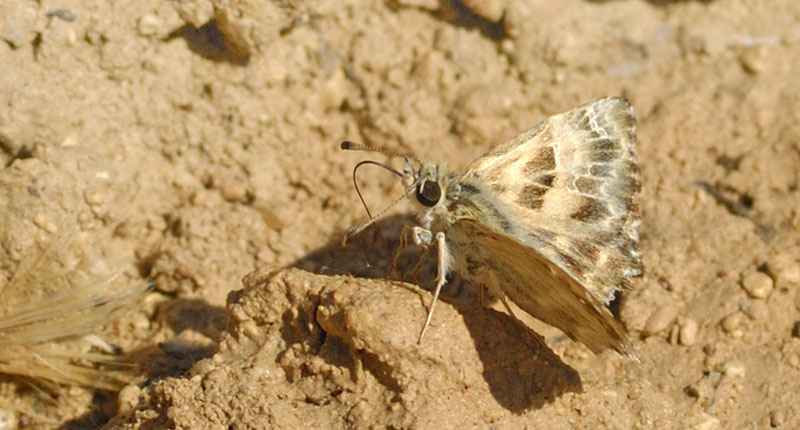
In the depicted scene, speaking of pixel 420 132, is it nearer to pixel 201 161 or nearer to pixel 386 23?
pixel 386 23

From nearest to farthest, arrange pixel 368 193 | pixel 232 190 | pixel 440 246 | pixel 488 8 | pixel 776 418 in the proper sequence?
pixel 776 418 < pixel 440 246 < pixel 232 190 < pixel 368 193 < pixel 488 8

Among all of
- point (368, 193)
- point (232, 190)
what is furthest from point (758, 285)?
point (232, 190)

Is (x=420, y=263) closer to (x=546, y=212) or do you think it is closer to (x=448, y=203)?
(x=448, y=203)

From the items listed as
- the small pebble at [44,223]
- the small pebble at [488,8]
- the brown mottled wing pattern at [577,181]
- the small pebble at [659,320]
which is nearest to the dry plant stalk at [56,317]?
the small pebble at [44,223]

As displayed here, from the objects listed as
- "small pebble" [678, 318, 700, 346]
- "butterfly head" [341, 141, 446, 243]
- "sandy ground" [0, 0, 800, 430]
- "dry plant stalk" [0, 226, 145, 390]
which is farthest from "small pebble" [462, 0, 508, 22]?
"dry plant stalk" [0, 226, 145, 390]

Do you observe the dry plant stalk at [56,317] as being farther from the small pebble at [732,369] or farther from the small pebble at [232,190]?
the small pebble at [732,369]

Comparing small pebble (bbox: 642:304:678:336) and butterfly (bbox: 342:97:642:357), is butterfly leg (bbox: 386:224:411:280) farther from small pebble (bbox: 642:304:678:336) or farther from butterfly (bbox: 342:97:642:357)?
small pebble (bbox: 642:304:678:336)
